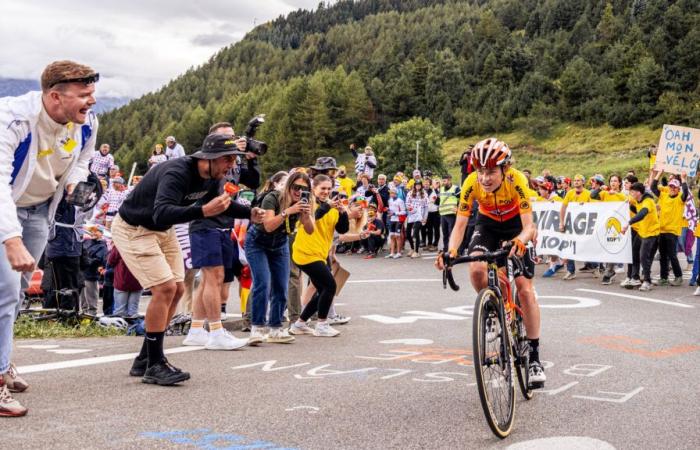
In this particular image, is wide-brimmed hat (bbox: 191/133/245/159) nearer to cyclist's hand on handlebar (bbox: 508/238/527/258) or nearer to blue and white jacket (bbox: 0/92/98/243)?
blue and white jacket (bbox: 0/92/98/243)

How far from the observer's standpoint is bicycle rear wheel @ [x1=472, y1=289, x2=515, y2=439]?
4488 mm

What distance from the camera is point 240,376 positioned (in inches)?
248

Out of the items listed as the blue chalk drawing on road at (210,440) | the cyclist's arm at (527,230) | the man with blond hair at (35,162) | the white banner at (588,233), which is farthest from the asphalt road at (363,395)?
the white banner at (588,233)

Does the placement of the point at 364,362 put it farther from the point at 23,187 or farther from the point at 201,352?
the point at 23,187

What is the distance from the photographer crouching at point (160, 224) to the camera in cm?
574

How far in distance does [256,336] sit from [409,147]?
102092 millimetres

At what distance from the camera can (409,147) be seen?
357 feet

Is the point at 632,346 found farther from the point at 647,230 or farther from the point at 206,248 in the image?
the point at 647,230

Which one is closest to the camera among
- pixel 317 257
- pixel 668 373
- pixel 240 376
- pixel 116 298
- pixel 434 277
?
pixel 240 376

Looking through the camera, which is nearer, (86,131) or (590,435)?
(590,435)

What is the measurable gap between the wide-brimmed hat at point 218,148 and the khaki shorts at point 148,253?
82 cm

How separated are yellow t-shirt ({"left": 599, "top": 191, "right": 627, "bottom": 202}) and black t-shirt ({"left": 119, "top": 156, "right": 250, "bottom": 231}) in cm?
1213

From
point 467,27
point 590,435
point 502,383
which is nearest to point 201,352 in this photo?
point 502,383

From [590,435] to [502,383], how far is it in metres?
0.63
